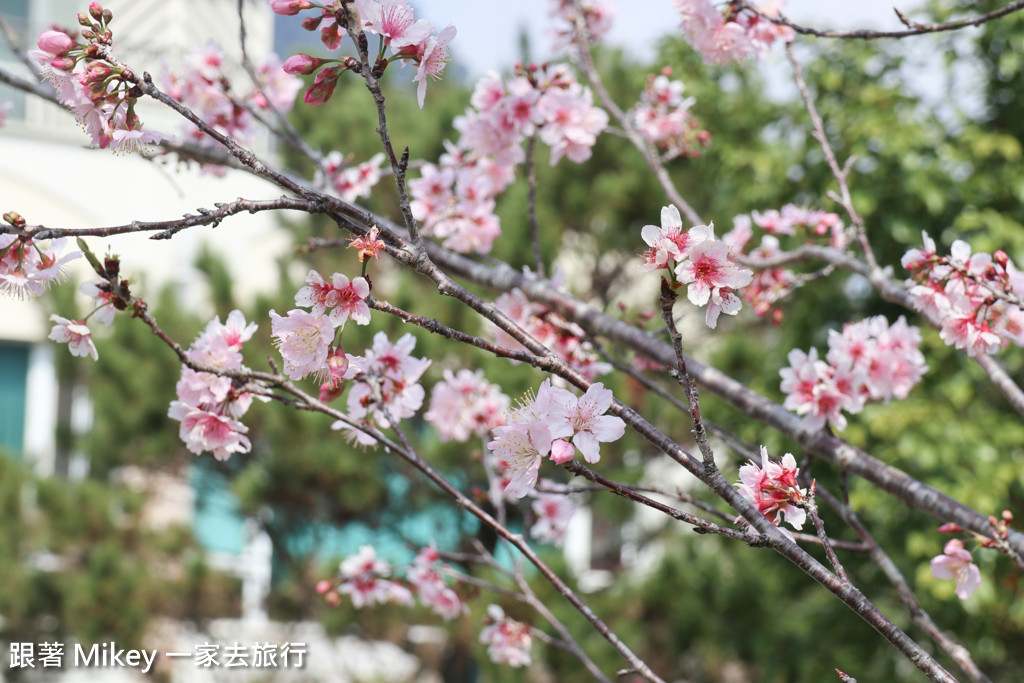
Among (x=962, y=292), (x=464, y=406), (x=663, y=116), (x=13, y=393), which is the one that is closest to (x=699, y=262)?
(x=962, y=292)

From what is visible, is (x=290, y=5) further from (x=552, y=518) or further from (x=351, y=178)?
(x=552, y=518)

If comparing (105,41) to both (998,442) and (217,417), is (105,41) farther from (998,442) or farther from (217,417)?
(998,442)

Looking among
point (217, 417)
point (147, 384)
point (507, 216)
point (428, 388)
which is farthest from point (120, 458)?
point (217, 417)

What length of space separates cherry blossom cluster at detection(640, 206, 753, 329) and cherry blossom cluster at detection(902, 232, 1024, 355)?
61cm

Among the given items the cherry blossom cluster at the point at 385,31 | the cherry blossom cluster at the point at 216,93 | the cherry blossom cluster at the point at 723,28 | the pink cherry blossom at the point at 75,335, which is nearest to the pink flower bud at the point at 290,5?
the cherry blossom cluster at the point at 385,31

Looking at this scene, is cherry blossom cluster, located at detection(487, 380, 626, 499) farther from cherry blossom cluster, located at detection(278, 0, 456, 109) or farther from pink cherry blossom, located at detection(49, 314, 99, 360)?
pink cherry blossom, located at detection(49, 314, 99, 360)

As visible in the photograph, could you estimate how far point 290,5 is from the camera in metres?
1.05

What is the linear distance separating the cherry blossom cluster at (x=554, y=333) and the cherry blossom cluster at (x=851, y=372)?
37 cm

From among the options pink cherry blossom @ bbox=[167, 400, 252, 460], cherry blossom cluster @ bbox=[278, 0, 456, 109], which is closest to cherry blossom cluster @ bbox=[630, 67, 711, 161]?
cherry blossom cluster @ bbox=[278, 0, 456, 109]

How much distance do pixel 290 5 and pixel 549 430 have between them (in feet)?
1.92

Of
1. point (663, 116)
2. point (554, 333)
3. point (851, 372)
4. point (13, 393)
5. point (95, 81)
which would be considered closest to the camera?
point (95, 81)

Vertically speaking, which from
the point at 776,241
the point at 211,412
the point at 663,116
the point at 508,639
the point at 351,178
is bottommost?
the point at 508,639

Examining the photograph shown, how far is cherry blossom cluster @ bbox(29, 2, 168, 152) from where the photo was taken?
3.46 ft

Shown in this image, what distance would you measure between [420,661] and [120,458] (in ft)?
7.18
